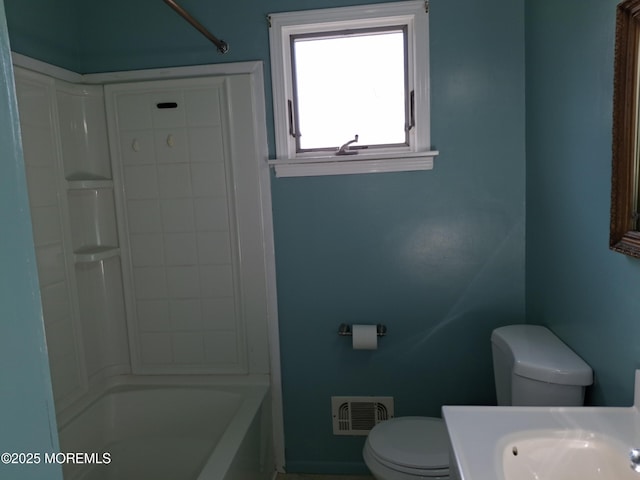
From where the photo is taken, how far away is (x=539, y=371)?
1484 mm

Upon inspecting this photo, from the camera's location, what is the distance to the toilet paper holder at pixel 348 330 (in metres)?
2.19

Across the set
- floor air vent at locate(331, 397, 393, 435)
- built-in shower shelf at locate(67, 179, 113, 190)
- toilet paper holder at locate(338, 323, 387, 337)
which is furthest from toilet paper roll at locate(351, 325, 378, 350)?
built-in shower shelf at locate(67, 179, 113, 190)

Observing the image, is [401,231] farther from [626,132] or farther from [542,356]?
[626,132]

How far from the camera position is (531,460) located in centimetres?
108

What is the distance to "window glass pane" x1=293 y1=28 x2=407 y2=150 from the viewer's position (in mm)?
2199

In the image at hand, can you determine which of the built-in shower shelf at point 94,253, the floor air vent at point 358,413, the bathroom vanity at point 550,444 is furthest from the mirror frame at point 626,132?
the built-in shower shelf at point 94,253

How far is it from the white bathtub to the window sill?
108cm

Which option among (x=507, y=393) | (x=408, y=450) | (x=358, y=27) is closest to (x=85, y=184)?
(x=358, y=27)

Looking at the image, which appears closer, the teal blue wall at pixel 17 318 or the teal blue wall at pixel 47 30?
the teal blue wall at pixel 17 318

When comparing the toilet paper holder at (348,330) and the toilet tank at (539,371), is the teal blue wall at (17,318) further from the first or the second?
the toilet paper holder at (348,330)

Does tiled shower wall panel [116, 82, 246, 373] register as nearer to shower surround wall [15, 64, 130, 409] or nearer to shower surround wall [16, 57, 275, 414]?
shower surround wall [16, 57, 275, 414]

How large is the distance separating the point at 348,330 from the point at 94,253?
1287mm

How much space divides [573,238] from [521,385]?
0.53 meters

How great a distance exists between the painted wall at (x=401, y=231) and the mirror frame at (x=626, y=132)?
0.88 m
